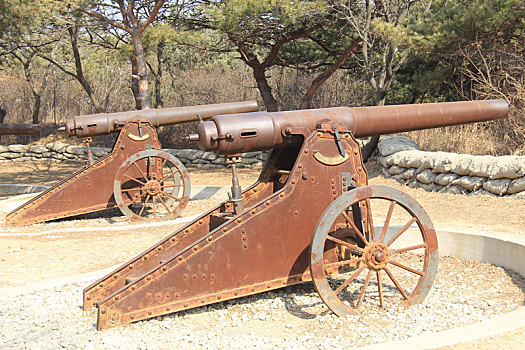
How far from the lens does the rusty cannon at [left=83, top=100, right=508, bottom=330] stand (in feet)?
11.1

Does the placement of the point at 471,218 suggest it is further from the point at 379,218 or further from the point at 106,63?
the point at 106,63

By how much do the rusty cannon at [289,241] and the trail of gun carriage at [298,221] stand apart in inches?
0.5

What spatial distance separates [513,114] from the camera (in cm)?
953

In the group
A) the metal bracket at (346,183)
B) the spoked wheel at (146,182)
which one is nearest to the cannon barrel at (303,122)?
the metal bracket at (346,183)

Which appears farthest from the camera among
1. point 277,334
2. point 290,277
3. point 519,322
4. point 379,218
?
point 379,218

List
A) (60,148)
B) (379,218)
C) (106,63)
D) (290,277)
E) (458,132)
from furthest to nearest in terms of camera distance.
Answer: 1. (106,63)
2. (60,148)
3. (458,132)
4. (379,218)
5. (290,277)

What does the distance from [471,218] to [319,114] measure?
3549mm

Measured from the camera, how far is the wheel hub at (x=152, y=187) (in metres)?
7.81

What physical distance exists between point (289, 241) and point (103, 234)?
4.02 metres

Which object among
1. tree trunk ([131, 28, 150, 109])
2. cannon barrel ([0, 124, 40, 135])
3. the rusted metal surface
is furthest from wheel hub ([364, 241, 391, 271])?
tree trunk ([131, 28, 150, 109])

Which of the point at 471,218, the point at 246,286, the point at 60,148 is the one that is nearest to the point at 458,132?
the point at 471,218

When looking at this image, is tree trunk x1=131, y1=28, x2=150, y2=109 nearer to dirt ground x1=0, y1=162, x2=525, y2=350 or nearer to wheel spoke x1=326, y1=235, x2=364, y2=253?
dirt ground x1=0, y1=162, x2=525, y2=350

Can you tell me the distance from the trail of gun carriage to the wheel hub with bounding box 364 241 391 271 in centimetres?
1

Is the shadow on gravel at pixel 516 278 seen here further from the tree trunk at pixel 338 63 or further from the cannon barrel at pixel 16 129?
the tree trunk at pixel 338 63
